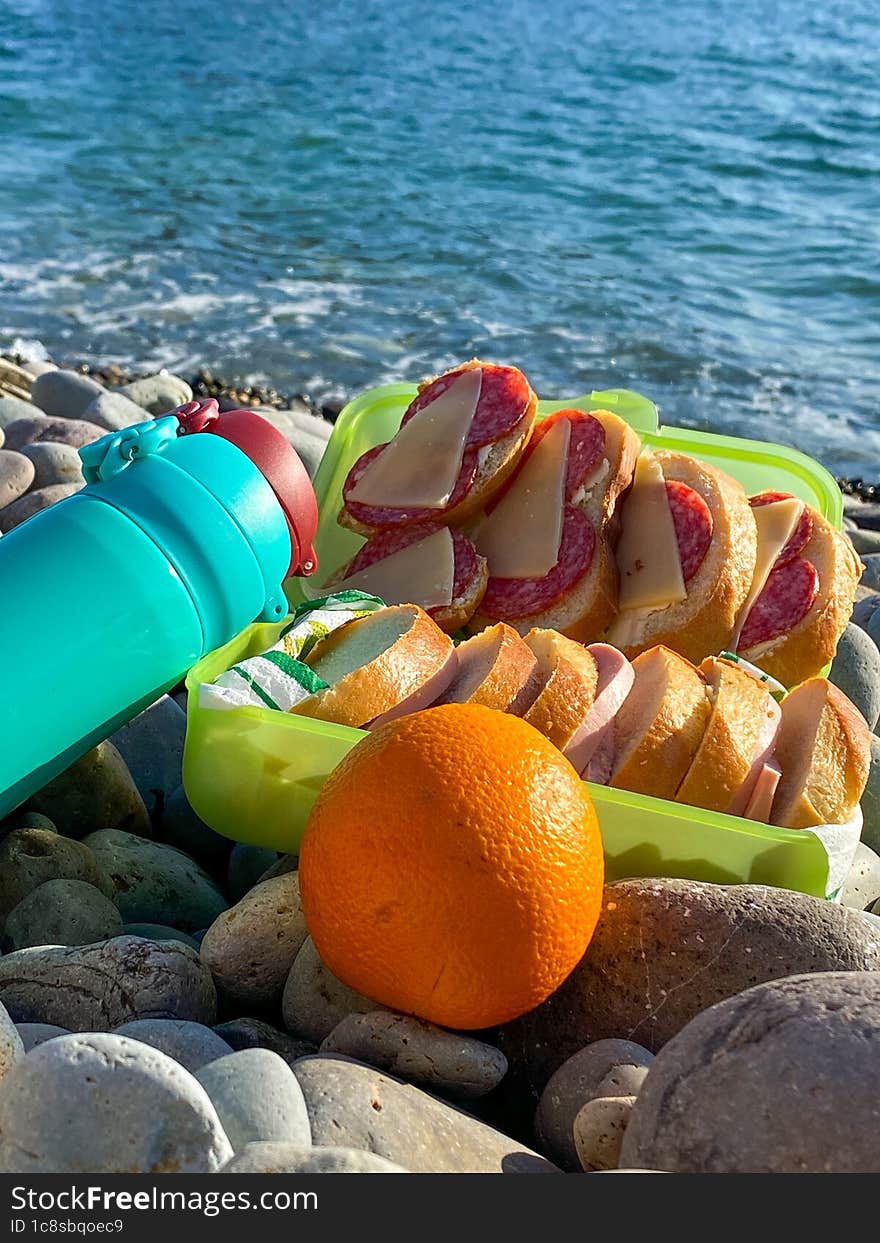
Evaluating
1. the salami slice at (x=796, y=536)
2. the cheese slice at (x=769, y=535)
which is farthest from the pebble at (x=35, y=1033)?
the salami slice at (x=796, y=536)

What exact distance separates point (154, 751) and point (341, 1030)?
48.8 inches

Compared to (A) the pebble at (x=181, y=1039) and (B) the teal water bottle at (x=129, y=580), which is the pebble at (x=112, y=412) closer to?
(B) the teal water bottle at (x=129, y=580)

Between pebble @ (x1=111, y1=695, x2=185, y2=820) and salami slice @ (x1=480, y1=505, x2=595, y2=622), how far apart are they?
81cm

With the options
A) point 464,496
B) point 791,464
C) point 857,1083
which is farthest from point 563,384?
point 857,1083

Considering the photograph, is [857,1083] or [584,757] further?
[584,757]

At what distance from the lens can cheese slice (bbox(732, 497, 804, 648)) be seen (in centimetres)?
305

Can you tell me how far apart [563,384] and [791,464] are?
4996mm

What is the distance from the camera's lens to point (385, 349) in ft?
29.3

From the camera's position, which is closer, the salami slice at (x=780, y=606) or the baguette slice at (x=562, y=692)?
the baguette slice at (x=562, y=692)

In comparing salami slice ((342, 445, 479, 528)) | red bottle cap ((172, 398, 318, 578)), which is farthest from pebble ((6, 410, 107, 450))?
red bottle cap ((172, 398, 318, 578))

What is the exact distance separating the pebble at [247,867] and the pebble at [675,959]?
0.81 metres

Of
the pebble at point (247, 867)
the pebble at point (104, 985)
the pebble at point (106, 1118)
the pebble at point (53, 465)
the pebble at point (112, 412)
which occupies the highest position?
the pebble at point (106, 1118)

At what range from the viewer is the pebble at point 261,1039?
6.39 ft
